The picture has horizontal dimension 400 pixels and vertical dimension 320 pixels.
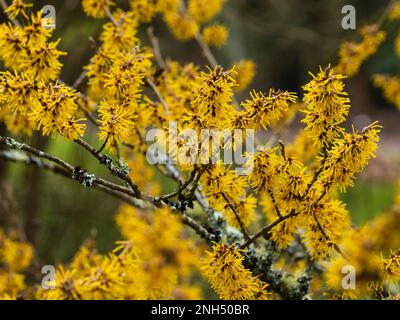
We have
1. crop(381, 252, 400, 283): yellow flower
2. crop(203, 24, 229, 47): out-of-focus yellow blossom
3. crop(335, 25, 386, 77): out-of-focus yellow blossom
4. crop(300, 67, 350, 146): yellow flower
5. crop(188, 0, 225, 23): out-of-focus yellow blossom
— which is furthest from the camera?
crop(203, 24, 229, 47): out-of-focus yellow blossom

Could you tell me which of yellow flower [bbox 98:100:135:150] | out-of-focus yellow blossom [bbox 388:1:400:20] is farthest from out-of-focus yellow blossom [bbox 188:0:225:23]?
yellow flower [bbox 98:100:135:150]

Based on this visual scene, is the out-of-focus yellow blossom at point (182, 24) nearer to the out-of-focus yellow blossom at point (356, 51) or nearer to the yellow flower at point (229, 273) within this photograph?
the out-of-focus yellow blossom at point (356, 51)

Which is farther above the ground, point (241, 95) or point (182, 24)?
point (241, 95)

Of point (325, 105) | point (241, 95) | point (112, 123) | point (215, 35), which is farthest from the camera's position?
point (241, 95)

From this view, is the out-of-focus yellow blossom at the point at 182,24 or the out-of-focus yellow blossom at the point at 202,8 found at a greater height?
the out-of-focus yellow blossom at the point at 202,8

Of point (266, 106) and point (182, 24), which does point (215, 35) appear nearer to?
point (182, 24)

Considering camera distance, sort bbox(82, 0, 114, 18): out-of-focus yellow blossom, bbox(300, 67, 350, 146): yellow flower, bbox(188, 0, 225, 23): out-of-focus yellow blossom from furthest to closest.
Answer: bbox(188, 0, 225, 23): out-of-focus yellow blossom
bbox(82, 0, 114, 18): out-of-focus yellow blossom
bbox(300, 67, 350, 146): yellow flower

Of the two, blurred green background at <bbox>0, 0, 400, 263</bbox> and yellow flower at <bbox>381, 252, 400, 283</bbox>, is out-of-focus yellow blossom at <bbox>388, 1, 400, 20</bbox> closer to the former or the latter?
blurred green background at <bbox>0, 0, 400, 263</bbox>

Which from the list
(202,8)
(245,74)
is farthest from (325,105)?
(202,8)

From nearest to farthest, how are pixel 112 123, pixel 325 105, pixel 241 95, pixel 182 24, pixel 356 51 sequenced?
pixel 325 105, pixel 112 123, pixel 356 51, pixel 182 24, pixel 241 95

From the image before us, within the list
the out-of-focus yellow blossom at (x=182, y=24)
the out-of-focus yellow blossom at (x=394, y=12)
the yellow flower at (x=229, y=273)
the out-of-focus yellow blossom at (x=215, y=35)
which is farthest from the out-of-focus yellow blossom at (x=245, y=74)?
the yellow flower at (x=229, y=273)
